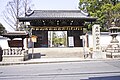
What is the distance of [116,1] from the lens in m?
46.9

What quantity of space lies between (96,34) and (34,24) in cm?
1658

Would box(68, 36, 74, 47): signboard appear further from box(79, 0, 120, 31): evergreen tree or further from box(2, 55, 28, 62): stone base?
box(2, 55, 28, 62): stone base

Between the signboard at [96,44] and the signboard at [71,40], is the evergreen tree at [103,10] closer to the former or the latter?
the signboard at [71,40]

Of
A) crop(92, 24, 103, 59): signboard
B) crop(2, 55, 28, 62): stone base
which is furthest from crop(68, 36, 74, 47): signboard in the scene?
crop(2, 55, 28, 62): stone base

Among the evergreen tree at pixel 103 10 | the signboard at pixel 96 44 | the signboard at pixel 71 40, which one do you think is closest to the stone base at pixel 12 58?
the signboard at pixel 96 44

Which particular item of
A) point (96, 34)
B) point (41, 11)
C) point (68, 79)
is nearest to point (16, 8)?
point (41, 11)

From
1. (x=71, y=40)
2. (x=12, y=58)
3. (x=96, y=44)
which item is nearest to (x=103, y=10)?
(x=71, y=40)

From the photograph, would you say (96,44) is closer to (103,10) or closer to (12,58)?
(12,58)

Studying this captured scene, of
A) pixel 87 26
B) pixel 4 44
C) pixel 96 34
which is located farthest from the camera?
pixel 87 26

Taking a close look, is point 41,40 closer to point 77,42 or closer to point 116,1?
point 77,42

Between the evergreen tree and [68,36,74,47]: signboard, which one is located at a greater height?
the evergreen tree

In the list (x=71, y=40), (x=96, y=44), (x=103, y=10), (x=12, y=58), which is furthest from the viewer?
(x=103, y=10)

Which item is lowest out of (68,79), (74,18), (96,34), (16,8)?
(68,79)

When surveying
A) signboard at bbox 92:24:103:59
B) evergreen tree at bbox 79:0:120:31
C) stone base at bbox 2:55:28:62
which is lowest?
stone base at bbox 2:55:28:62
